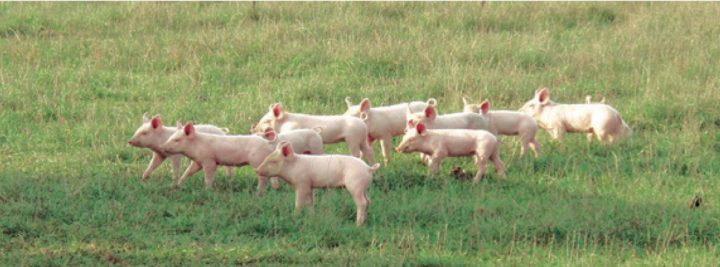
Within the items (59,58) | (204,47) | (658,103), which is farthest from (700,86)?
(59,58)

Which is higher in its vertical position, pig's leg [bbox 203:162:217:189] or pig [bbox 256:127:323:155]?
pig [bbox 256:127:323:155]

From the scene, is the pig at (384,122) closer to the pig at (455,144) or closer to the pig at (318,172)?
the pig at (455,144)

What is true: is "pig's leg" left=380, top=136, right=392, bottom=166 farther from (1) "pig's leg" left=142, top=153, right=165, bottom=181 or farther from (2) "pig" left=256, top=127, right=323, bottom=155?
(1) "pig's leg" left=142, top=153, right=165, bottom=181

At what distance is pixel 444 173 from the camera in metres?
8.41

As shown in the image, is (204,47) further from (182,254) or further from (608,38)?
(182,254)

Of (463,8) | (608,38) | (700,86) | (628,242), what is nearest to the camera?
(628,242)

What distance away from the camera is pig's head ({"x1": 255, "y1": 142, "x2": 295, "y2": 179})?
22.4ft

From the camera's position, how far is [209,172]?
299 inches

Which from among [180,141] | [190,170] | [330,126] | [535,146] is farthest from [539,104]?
[180,141]

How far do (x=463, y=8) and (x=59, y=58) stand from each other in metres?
5.88

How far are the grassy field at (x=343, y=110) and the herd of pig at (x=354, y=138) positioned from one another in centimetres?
20

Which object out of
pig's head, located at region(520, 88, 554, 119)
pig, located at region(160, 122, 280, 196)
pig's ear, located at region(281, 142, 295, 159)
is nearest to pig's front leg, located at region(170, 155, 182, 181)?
pig, located at region(160, 122, 280, 196)

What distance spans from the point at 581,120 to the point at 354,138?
2338 millimetres

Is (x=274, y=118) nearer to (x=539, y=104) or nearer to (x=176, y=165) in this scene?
(x=176, y=165)
